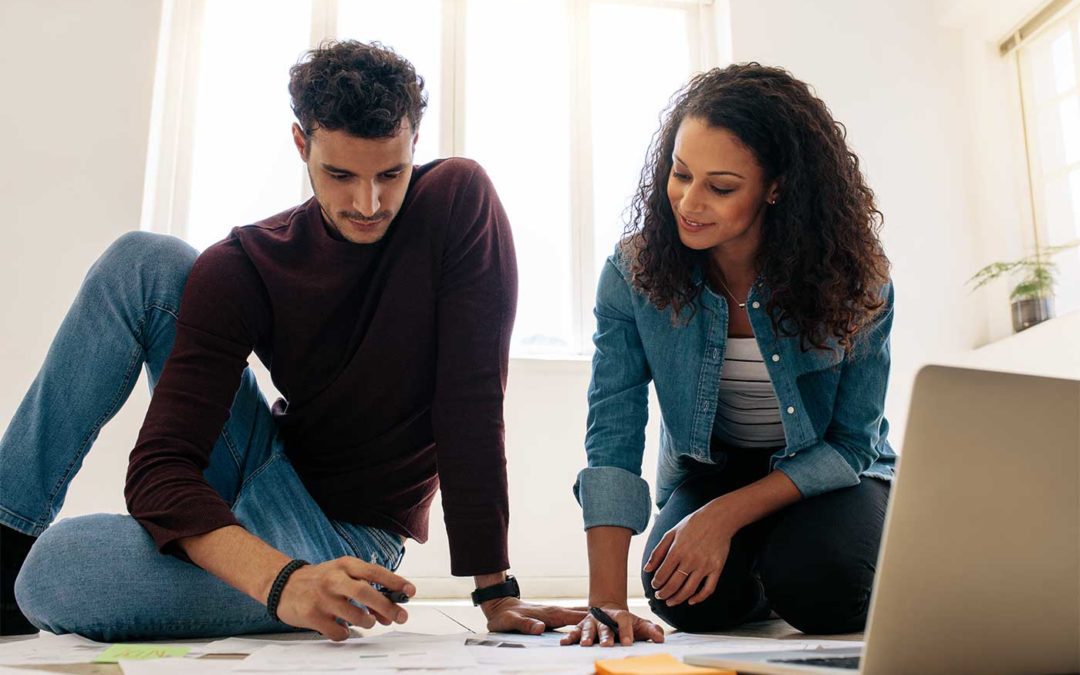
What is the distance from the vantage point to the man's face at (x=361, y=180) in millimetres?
1290

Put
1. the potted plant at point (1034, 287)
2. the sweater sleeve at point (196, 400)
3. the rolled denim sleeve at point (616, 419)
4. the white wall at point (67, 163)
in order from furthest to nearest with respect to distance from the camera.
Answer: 1. the potted plant at point (1034, 287)
2. the white wall at point (67, 163)
3. the rolled denim sleeve at point (616, 419)
4. the sweater sleeve at point (196, 400)

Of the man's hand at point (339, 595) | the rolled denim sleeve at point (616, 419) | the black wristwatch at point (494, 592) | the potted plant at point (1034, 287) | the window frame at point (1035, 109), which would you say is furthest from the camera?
the window frame at point (1035, 109)

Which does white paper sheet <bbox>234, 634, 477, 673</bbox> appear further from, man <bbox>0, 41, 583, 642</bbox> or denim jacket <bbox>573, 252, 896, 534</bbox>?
denim jacket <bbox>573, 252, 896, 534</bbox>

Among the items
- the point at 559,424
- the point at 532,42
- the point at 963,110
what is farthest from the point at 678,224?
the point at 963,110

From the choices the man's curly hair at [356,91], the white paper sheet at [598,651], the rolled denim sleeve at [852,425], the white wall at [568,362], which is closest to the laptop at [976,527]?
the white paper sheet at [598,651]

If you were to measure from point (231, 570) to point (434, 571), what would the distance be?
177cm

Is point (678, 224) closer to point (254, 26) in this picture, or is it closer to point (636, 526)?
point (636, 526)

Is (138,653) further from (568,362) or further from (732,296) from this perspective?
(568,362)

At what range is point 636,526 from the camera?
1276mm

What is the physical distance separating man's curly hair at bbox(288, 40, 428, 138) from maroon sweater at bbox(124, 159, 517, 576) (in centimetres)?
11

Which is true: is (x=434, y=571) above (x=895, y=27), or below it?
below

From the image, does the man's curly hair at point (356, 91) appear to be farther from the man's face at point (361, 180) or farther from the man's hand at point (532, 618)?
the man's hand at point (532, 618)

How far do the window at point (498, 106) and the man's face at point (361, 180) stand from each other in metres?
1.76

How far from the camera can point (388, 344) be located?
127cm
